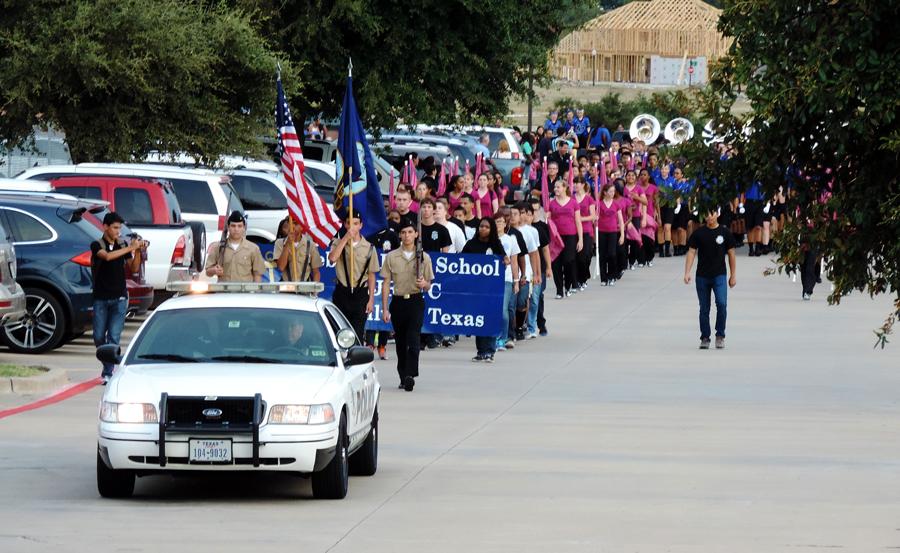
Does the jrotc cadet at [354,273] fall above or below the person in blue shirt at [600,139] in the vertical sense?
below

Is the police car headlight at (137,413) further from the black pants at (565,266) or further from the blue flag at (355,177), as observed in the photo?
the black pants at (565,266)

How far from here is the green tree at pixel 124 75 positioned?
27500 millimetres

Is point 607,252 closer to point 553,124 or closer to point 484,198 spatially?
point 484,198

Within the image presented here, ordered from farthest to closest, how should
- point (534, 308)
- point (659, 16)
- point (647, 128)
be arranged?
point (659, 16), point (647, 128), point (534, 308)

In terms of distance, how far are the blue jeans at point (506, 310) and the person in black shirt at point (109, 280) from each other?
5.21 meters

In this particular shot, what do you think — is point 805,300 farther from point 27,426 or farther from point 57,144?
point 27,426

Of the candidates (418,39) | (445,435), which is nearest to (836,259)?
(445,435)

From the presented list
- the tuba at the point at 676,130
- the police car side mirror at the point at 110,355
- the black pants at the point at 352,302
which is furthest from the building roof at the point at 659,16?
the police car side mirror at the point at 110,355

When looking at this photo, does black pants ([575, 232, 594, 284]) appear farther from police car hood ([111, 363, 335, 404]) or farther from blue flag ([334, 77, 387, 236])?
police car hood ([111, 363, 335, 404])

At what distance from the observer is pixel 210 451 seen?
1189 cm

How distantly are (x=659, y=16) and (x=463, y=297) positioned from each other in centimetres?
6583

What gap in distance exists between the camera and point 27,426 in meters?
16.2

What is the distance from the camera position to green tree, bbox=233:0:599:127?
117 feet

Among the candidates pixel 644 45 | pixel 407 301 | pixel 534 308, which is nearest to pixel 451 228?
pixel 534 308
